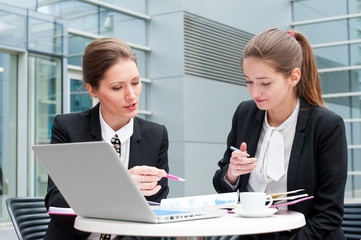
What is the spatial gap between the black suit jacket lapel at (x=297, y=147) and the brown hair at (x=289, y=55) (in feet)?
0.29

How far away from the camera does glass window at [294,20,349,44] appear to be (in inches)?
392

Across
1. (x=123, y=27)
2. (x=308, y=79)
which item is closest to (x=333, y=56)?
(x=123, y=27)

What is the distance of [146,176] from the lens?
1.57 metres

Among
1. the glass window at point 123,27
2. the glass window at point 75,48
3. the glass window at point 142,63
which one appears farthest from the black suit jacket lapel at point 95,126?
the glass window at point 142,63

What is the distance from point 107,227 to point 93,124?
2.39ft

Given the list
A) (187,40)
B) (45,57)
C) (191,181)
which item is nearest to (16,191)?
(45,57)

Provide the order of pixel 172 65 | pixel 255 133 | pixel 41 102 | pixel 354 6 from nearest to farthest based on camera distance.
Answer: pixel 255 133, pixel 41 102, pixel 172 65, pixel 354 6

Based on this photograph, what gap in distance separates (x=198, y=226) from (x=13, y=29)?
480 centimetres

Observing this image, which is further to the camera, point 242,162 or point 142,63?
point 142,63

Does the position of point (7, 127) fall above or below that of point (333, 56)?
below

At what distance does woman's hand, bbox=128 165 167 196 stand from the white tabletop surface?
0.53ft

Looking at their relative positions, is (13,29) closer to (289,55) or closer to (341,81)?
(289,55)

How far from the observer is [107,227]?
138cm

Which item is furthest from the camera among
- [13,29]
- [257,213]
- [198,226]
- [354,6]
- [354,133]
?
[354,6]
